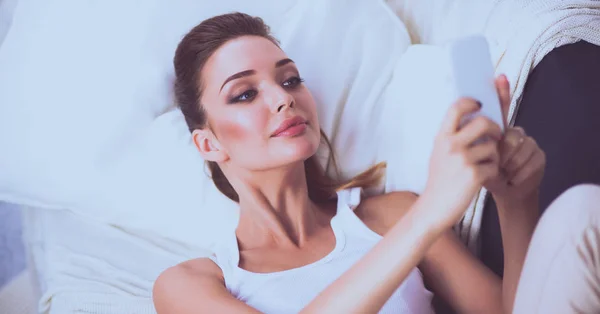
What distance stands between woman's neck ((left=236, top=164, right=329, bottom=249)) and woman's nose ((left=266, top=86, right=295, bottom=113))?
0.10 meters

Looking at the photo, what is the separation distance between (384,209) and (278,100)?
0.74 ft

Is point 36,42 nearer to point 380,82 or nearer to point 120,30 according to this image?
point 120,30

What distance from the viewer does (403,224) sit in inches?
19.9

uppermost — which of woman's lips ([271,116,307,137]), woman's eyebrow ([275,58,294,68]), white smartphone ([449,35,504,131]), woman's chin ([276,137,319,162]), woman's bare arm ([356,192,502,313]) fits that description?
white smartphone ([449,35,504,131])

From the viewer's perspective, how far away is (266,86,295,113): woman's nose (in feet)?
2.25

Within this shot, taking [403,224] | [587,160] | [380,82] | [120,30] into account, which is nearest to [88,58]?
→ [120,30]

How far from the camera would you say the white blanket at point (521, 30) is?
695 millimetres

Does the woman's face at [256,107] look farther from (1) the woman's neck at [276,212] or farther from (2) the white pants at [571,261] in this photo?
(2) the white pants at [571,261]

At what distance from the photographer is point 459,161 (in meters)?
0.47

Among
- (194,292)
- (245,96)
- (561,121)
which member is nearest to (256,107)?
(245,96)

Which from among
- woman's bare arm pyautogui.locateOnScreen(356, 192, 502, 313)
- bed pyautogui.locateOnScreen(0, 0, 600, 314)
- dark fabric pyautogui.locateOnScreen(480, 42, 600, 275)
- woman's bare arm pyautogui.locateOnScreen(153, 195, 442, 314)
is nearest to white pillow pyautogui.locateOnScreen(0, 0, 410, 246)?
bed pyautogui.locateOnScreen(0, 0, 600, 314)

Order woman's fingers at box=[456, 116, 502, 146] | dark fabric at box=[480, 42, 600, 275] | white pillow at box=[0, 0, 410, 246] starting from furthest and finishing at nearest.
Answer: white pillow at box=[0, 0, 410, 246] → dark fabric at box=[480, 42, 600, 275] → woman's fingers at box=[456, 116, 502, 146]

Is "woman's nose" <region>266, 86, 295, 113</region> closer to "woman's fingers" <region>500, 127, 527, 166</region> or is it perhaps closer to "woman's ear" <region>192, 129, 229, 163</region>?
"woman's ear" <region>192, 129, 229, 163</region>

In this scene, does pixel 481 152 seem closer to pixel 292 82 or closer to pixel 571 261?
pixel 571 261
